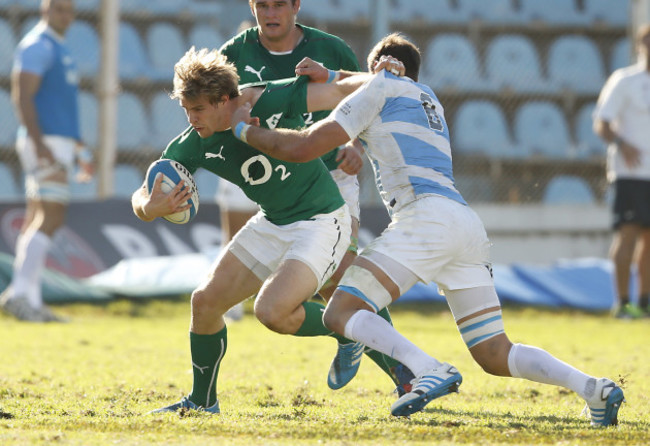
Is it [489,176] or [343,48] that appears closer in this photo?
[343,48]

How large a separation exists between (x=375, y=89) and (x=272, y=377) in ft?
7.07

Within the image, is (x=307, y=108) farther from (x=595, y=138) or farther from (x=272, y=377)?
(x=595, y=138)

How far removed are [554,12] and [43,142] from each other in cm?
825

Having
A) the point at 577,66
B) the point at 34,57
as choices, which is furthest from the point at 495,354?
the point at 577,66

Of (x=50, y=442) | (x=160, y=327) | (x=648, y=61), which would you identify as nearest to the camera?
(x=50, y=442)

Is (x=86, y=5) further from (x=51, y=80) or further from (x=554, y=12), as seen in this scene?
(x=554, y=12)

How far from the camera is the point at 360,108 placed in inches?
172

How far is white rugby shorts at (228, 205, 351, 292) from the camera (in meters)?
4.70

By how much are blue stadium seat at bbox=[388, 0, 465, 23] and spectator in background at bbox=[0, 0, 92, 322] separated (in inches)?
219

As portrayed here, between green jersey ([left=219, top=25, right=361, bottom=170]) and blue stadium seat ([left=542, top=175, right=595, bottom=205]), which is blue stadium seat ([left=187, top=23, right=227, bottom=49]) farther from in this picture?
green jersey ([left=219, top=25, right=361, bottom=170])

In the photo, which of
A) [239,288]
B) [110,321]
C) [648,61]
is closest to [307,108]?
[239,288]

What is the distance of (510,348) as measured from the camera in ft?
14.3

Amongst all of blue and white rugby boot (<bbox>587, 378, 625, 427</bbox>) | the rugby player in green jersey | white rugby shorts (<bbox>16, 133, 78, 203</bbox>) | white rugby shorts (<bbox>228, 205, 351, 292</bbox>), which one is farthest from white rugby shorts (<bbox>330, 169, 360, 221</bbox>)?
white rugby shorts (<bbox>16, 133, 78, 203</bbox>)

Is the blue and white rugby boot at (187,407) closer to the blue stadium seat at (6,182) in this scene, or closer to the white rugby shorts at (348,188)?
the white rugby shorts at (348,188)
